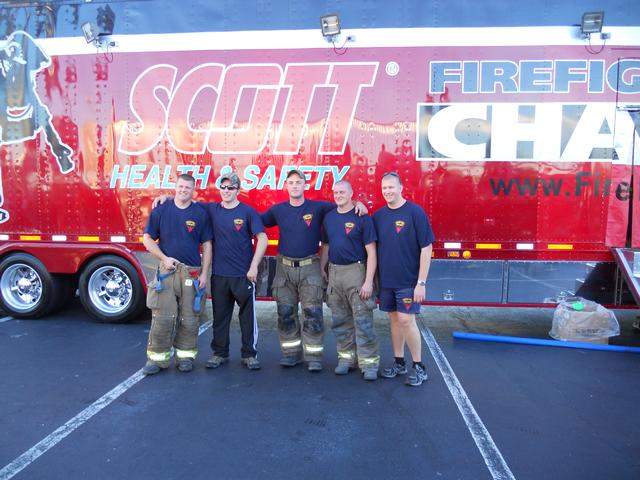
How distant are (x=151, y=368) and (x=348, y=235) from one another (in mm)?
2200

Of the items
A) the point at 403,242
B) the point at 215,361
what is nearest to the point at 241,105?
the point at 403,242

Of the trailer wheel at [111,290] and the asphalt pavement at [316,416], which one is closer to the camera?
the asphalt pavement at [316,416]

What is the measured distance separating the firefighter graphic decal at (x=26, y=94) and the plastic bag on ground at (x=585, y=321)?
6054mm

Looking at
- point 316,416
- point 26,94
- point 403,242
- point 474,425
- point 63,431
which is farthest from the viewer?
point 26,94

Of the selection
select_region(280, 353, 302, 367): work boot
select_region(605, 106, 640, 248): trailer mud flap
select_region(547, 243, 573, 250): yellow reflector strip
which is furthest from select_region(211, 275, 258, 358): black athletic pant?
select_region(605, 106, 640, 248): trailer mud flap

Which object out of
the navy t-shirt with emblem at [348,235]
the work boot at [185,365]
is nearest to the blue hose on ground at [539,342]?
the navy t-shirt with emblem at [348,235]

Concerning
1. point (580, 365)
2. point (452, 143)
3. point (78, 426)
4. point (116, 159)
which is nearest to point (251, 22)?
point (116, 159)

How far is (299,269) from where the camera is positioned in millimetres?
4375

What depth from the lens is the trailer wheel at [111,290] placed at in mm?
5875

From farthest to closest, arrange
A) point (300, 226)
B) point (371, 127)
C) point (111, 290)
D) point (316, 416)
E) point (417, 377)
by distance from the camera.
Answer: point (111, 290) → point (371, 127) → point (300, 226) → point (417, 377) → point (316, 416)

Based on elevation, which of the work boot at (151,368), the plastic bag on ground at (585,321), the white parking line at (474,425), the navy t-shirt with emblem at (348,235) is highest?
the navy t-shirt with emblem at (348,235)

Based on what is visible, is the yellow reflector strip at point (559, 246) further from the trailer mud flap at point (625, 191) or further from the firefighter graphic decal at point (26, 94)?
the firefighter graphic decal at point (26, 94)

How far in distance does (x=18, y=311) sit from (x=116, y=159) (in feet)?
8.03

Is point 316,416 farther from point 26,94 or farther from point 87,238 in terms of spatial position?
point 26,94
